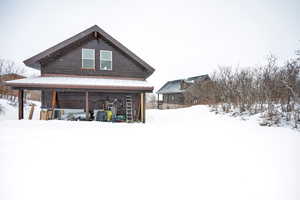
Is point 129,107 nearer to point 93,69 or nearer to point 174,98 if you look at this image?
point 93,69

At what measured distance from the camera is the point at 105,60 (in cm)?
951

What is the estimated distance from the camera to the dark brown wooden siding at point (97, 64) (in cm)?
882

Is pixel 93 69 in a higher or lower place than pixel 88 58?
lower

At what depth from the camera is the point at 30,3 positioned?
13617mm

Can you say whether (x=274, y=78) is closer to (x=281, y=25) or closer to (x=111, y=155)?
(x=111, y=155)

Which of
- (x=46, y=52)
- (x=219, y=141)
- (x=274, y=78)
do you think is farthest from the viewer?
(x=46, y=52)

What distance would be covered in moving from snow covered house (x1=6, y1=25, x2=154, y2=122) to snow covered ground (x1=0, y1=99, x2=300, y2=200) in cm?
462

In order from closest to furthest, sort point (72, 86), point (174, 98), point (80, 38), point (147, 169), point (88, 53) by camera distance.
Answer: point (147, 169), point (72, 86), point (80, 38), point (88, 53), point (174, 98)

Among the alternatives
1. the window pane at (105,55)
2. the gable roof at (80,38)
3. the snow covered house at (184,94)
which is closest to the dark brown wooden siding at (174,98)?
the snow covered house at (184,94)

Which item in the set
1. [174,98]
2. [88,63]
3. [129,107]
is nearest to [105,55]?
[88,63]

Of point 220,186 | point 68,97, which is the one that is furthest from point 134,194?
point 68,97

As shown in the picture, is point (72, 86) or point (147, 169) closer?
point (147, 169)

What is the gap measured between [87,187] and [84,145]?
1.98 metres

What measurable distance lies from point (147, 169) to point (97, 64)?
8.41m
